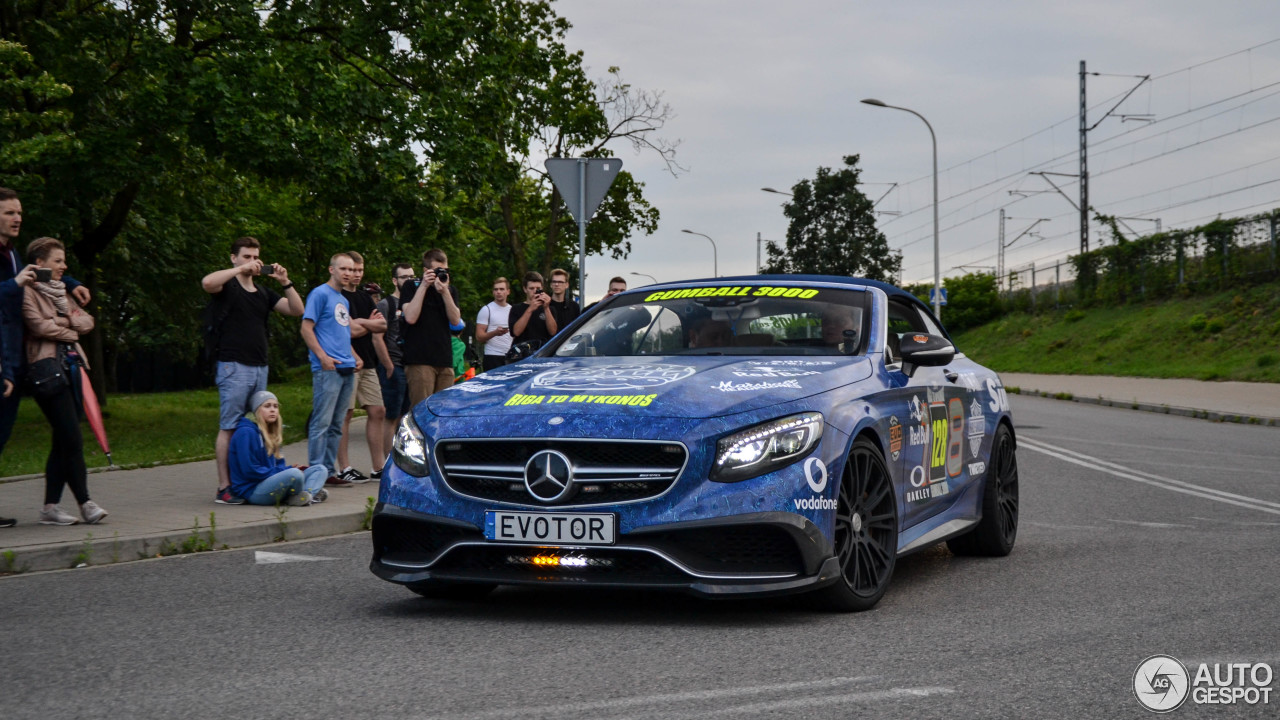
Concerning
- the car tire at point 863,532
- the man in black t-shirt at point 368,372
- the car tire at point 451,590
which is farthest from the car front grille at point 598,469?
the man in black t-shirt at point 368,372

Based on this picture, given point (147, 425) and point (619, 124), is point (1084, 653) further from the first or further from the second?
point (619, 124)

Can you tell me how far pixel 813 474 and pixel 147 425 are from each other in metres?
19.4

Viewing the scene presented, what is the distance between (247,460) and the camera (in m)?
10.3

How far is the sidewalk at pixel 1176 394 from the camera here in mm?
23359

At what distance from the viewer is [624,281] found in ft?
52.9

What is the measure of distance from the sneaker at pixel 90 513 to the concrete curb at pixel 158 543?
0.11 m

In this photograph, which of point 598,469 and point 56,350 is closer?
point 598,469

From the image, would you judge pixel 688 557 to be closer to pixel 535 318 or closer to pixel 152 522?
pixel 152 522

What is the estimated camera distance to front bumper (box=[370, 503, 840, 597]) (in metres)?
5.65

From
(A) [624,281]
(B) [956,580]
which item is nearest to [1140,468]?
(A) [624,281]

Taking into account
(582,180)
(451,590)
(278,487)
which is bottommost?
(451,590)

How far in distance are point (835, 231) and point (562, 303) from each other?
73067mm

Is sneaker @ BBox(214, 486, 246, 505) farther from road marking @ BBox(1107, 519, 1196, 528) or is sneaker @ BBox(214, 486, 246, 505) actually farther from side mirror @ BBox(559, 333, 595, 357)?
road marking @ BBox(1107, 519, 1196, 528)

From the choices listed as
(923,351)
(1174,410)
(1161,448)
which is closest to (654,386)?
(923,351)
